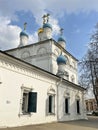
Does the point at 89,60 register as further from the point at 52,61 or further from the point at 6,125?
the point at 6,125

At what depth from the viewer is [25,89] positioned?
12.0 meters

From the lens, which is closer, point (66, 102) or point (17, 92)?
point (17, 92)

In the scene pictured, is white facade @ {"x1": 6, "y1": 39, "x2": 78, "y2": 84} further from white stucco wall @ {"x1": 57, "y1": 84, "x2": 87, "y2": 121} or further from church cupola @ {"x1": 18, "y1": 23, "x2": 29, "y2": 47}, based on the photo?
white stucco wall @ {"x1": 57, "y1": 84, "x2": 87, "y2": 121}

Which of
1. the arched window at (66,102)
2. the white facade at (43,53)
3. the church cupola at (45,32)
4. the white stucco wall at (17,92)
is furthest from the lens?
the church cupola at (45,32)

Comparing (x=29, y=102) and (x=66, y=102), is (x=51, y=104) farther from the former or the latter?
(x=29, y=102)

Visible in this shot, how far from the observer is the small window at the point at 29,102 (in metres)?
12.1

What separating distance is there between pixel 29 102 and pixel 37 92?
128 cm

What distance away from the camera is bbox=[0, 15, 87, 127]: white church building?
10438 mm

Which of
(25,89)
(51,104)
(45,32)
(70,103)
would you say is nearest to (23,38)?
(45,32)

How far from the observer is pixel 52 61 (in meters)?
22.9

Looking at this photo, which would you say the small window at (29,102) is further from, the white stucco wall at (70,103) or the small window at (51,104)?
the white stucco wall at (70,103)

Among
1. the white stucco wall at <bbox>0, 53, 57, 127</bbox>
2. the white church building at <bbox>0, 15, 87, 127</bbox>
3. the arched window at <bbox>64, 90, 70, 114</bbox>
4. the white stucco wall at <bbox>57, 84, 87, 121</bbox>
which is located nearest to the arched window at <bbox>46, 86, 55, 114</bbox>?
the white church building at <bbox>0, 15, 87, 127</bbox>

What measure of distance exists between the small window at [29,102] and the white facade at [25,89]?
0.35 meters

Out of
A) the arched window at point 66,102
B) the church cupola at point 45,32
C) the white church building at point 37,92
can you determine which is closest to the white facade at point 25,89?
the white church building at point 37,92
